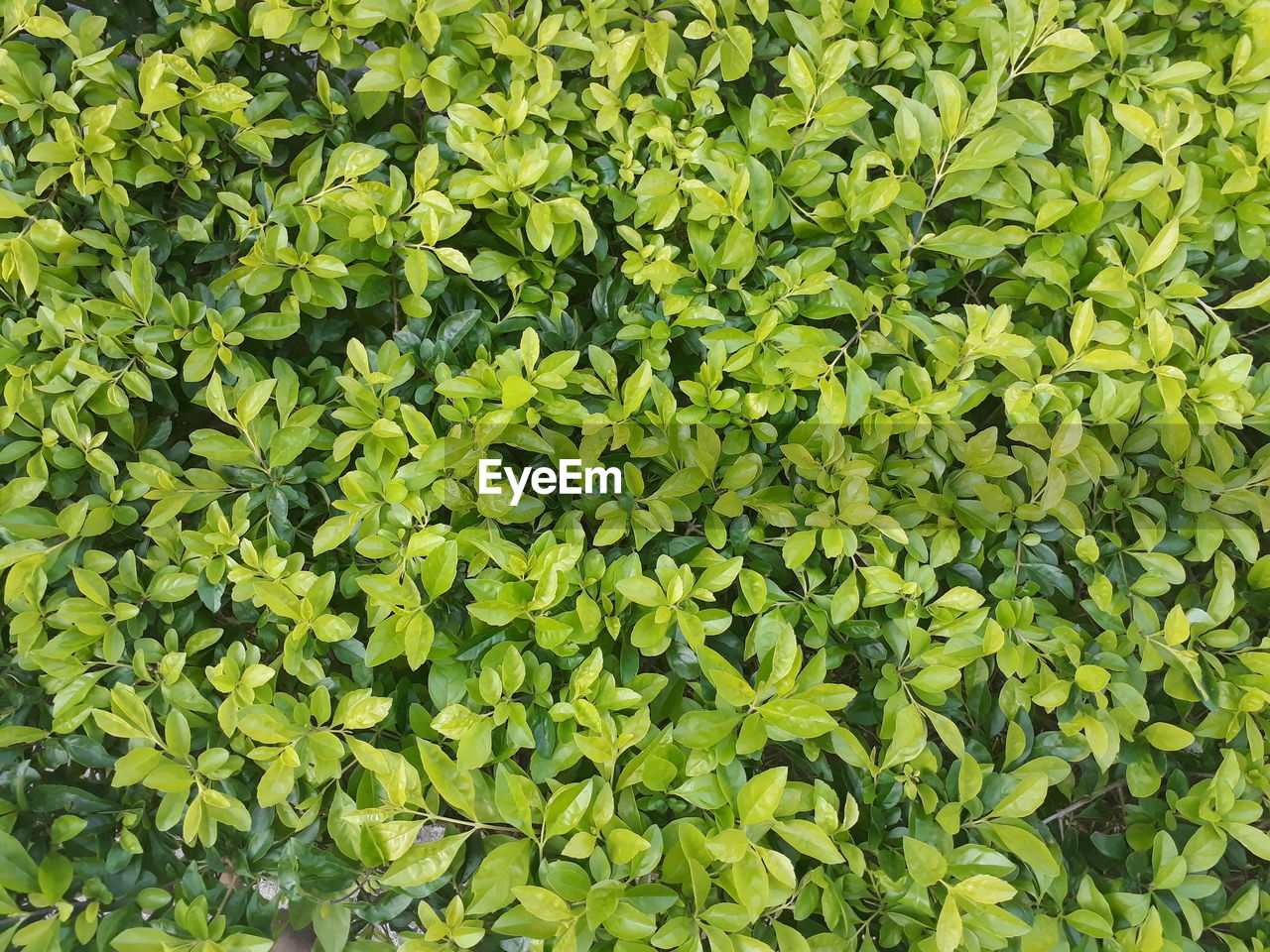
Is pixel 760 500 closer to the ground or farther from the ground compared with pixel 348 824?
farther from the ground

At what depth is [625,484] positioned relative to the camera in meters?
1.32

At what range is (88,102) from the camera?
4.43 feet

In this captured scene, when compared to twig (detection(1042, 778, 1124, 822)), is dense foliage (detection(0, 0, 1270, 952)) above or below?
above

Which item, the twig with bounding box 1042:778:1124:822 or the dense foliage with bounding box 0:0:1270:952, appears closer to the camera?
the dense foliage with bounding box 0:0:1270:952

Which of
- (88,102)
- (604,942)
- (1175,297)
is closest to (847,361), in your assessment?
(1175,297)

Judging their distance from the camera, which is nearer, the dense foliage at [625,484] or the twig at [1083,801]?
the dense foliage at [625,484]

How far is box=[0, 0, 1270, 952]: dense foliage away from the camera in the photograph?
3.80 feet

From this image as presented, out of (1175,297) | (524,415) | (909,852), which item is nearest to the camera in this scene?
(909,852)

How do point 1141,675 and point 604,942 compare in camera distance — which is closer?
point 604,942

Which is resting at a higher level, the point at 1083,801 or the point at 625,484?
the point at 625,484

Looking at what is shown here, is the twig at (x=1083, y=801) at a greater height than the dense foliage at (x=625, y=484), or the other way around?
the dense foliage at (x=625, y=484)

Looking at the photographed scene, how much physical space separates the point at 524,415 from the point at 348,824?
2.14 ft

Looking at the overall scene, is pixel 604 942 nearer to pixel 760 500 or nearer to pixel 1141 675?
pixel 760 500

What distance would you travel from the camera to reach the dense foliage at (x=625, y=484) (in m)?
1.16
